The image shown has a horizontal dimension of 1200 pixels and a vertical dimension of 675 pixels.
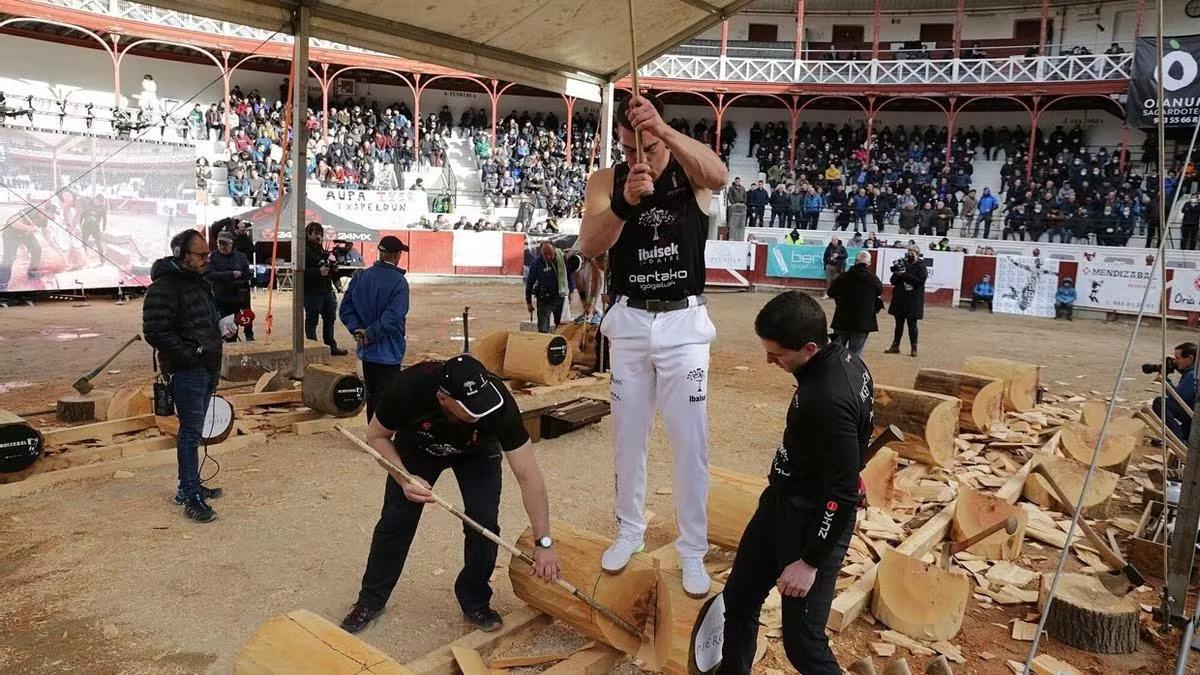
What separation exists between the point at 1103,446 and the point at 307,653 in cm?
667

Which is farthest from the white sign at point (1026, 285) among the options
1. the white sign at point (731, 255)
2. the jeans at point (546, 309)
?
the jeans at point (546, 309)

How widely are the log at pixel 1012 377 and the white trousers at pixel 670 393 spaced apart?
6.65m

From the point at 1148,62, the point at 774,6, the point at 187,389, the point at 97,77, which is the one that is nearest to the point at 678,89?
the point at 774,6

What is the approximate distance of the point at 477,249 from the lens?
24141mm

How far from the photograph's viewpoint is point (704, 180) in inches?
126

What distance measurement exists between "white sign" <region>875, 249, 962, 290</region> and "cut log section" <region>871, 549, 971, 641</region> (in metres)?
19.3

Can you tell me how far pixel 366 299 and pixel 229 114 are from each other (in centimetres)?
2096

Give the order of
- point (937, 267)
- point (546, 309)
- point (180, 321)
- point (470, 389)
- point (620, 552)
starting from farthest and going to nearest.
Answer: point (937, 267), point (546, 309), point (180, 321), point (620, 552), point (470, 389)

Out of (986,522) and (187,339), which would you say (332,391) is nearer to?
(187,339)

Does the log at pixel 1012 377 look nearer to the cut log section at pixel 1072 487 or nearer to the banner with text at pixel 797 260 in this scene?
the cut log section at pixel 1072 487

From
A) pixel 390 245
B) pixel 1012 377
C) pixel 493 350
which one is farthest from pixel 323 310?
pixel 1012 377

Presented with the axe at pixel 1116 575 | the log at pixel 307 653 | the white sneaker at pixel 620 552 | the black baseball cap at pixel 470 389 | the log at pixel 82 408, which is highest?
the black baseball cap at pixel 470 389

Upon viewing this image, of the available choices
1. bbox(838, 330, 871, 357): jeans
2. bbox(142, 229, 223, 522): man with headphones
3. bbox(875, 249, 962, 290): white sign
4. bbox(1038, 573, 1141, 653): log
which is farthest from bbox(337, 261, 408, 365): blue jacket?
bbox(875, 249, 962, 290): white sign

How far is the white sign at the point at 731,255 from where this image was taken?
24219 mm
